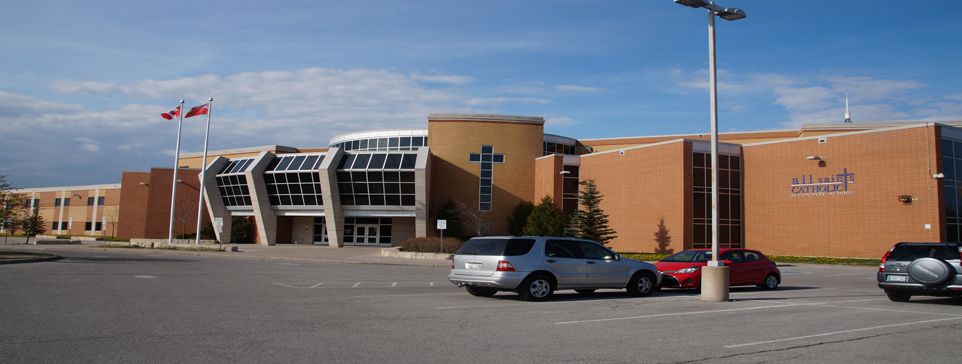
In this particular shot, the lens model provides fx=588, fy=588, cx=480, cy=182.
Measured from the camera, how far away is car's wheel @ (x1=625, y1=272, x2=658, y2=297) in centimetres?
1350

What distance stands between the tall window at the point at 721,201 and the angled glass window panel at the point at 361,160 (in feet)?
77.7

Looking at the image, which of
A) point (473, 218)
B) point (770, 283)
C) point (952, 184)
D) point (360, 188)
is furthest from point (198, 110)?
point (952, 184)

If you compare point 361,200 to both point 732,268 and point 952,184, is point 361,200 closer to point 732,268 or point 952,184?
point 732,268

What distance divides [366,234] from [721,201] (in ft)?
93.2

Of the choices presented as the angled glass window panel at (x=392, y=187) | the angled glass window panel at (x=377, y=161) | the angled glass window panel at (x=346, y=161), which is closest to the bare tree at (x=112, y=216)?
the angled glass window panel at (x=346, y=161)

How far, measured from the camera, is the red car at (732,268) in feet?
49.9

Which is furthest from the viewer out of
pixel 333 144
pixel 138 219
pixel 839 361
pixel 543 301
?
pixel 333 144

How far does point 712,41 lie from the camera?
44.7 feet

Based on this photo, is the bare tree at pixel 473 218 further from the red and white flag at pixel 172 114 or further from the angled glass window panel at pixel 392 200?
the red and white flag at pixel 172 114

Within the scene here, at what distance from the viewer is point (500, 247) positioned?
12.4m

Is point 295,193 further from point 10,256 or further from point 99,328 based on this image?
point 99,328

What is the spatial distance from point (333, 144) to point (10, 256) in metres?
39.4

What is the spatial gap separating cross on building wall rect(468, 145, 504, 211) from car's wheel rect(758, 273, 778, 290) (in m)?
33.7

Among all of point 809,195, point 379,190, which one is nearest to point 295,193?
point 379,190
